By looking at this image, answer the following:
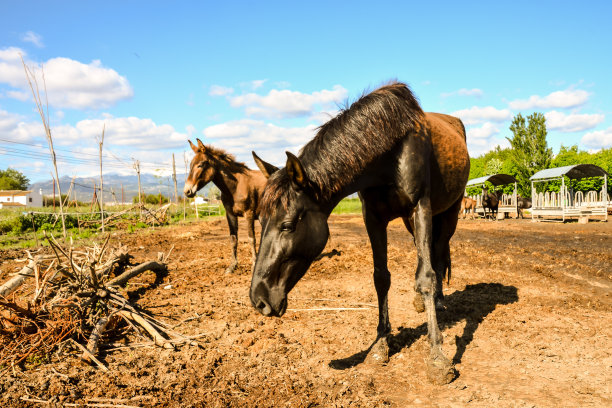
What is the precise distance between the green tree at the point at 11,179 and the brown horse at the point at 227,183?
94.6 meters

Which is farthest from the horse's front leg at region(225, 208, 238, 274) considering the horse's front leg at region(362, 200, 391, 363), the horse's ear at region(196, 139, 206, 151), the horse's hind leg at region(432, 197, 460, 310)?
the horse's front leg at region(362, 200, 391, 363)

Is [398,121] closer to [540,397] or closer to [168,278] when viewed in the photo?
[540,397]

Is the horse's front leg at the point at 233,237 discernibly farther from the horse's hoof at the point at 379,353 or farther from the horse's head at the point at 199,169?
the horse's hoof at the point at 379,353

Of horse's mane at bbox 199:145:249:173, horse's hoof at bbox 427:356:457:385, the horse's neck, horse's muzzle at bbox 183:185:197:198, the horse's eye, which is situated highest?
horse's mane at bbox 199:145:249:173

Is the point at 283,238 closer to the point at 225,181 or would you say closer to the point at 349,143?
the point at 349,143

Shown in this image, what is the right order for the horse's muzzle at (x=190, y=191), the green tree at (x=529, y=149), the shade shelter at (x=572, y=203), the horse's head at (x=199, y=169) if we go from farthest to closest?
the green tree at (x=529, y=149)
the shade shelter at (x=572, y=203)
the horse's muzzle at (x=190, y=191)
the horse's head at (x=199, y=169)

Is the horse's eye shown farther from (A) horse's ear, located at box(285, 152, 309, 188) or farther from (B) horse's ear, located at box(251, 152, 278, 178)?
(B) horse's ear, located at box(251, 152, 278, 178)

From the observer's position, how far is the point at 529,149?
31891 mm

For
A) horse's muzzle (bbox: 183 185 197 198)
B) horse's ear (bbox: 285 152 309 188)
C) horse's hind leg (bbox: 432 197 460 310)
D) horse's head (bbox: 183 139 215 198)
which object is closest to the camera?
horse's ear (bbox: 285 152 309 188)

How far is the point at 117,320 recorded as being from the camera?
4.27 meters

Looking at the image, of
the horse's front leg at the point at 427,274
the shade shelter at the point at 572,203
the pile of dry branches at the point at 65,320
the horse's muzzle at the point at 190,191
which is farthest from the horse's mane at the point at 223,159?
the shade shelter at the point at 572,203

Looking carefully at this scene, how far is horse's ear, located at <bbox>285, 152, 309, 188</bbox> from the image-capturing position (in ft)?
8.35

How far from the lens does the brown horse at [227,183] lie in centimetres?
845

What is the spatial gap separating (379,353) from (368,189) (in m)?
1.53
